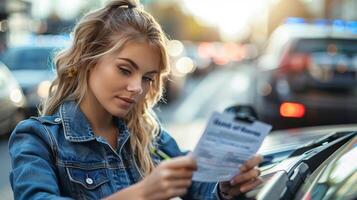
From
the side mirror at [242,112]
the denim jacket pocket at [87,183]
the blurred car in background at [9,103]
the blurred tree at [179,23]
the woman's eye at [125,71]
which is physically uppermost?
the woman's eye at [125,71]

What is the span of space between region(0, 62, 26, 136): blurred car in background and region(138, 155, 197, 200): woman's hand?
8.28m

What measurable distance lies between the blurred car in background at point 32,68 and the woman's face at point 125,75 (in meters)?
8.11

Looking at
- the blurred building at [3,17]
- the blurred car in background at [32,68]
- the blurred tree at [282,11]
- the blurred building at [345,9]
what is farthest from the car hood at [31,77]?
the blurred tree at [282,11]

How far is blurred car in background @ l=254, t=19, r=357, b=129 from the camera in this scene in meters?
8.01

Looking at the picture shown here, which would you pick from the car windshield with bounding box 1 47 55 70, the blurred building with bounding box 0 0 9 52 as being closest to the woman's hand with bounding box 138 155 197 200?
the car windshield with bounding box 1 47 55 70

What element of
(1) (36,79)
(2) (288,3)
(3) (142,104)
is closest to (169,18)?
Answer: (2) (288,3)

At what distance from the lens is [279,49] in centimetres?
873

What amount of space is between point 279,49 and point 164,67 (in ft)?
21.8

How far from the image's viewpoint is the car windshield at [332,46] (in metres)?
8.27

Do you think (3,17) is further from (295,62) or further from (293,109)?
(293,109)

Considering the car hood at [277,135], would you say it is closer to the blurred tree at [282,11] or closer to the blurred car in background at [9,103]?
the blurred car in background at [9,103]

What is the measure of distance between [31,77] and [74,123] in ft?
29.5

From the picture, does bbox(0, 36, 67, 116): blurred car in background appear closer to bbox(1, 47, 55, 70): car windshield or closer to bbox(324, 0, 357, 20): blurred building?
bbox(1, 47, 55, 70): car windshield

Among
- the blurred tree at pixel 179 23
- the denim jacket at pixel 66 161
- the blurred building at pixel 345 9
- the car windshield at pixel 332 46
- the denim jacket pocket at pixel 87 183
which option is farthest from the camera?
the blurred tree at pixel 179 23
